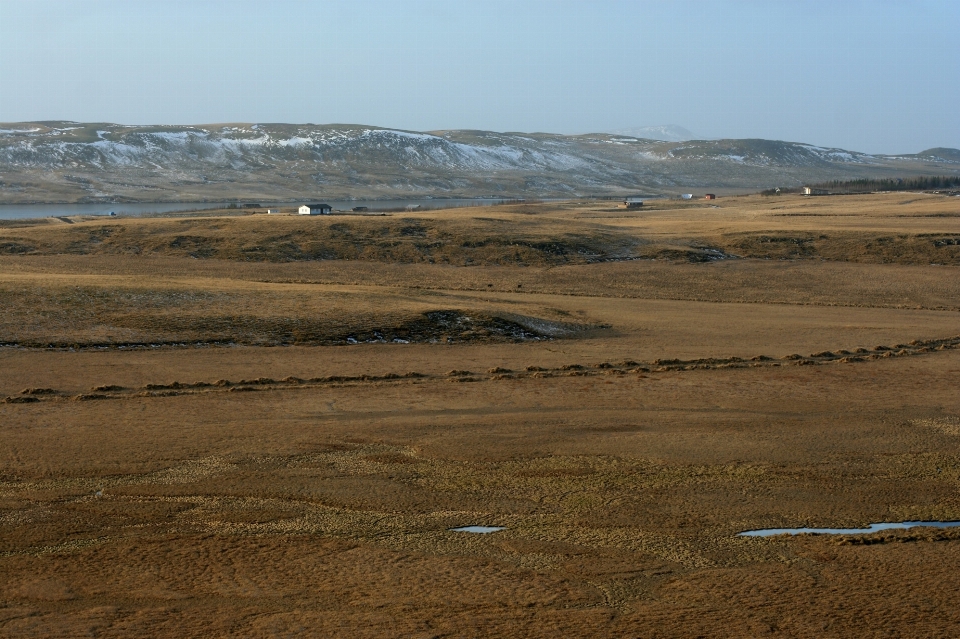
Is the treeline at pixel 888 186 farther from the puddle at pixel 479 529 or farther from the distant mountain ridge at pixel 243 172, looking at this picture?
the puddle at pixel 479 529

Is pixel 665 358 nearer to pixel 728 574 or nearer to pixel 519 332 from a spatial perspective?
pixel 519 332

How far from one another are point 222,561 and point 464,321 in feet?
59.2

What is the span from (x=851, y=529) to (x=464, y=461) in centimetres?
605

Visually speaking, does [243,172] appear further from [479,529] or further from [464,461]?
[479,529]

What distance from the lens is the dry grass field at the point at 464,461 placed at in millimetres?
10875

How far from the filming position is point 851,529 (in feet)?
43.6

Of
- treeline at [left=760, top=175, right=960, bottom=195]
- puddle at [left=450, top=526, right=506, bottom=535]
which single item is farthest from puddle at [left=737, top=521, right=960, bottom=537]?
treeline at [left=760, top=175, right=960, bottom=195]

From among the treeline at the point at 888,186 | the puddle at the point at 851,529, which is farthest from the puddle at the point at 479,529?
the treeline at the point at 888,186

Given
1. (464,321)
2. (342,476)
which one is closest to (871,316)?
(464,321)

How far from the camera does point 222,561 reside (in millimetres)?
11891

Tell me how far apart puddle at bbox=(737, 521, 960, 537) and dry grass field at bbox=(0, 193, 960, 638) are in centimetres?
20

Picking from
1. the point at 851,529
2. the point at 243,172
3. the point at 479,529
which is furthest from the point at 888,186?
the point at 479,529

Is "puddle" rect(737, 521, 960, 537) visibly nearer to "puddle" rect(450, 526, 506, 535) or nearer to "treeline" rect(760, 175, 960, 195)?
"puddle" rect(450, 526, 506, 535)

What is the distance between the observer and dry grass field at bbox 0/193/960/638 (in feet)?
35.7
